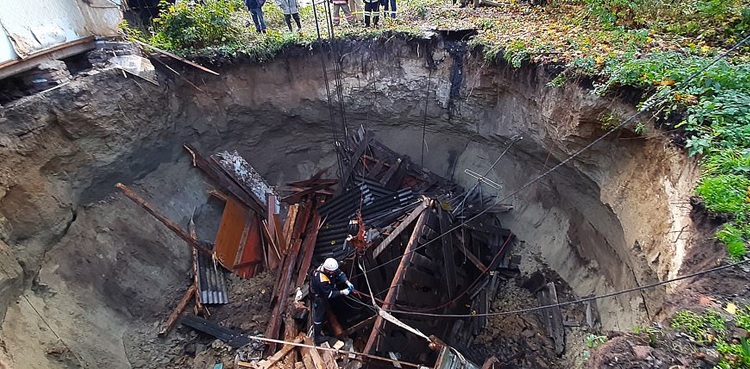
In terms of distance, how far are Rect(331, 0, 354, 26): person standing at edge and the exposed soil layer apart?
5.94 ft

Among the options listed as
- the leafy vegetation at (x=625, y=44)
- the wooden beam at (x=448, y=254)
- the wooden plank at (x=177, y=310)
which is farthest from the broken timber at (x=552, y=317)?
the wooden plank at (x=177, y=310)

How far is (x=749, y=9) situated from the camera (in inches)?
210

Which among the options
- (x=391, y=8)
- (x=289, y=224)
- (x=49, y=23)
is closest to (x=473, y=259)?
(x=289, y=224)

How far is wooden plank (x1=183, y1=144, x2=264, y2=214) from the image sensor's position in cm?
786

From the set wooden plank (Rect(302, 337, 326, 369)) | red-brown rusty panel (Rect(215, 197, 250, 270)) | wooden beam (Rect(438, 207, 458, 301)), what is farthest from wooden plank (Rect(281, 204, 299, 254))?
wooden beam (Rect(438, 207, 458, 301))

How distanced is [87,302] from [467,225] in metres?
6.18

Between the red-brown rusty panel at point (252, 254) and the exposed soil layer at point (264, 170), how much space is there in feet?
2.70

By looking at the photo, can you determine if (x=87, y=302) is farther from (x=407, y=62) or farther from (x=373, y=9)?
(x=373, y=9)

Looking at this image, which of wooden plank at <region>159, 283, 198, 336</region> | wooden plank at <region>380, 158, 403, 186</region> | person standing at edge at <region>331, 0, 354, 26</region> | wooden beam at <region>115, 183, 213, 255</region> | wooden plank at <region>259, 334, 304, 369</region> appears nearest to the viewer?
wooden plank at <region>259, 334, 304, 369</region>

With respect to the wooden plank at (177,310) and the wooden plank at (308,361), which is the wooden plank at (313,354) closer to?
the wooden plank at (308,361)

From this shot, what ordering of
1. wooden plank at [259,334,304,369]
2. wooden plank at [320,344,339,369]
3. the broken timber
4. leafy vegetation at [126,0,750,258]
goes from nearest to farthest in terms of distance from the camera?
leafy vegetation at [126,0,750,258] < wooden plank at [320,344,339,369] < wooden plank at [259,334,304,369] < the broken timber

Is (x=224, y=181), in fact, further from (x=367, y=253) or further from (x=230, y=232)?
(x=367, y=253)

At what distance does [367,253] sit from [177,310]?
3576mm

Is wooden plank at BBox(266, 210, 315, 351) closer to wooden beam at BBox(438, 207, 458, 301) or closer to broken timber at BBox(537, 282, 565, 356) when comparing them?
wooden beam at BBox(438, 207, 458, 301)
